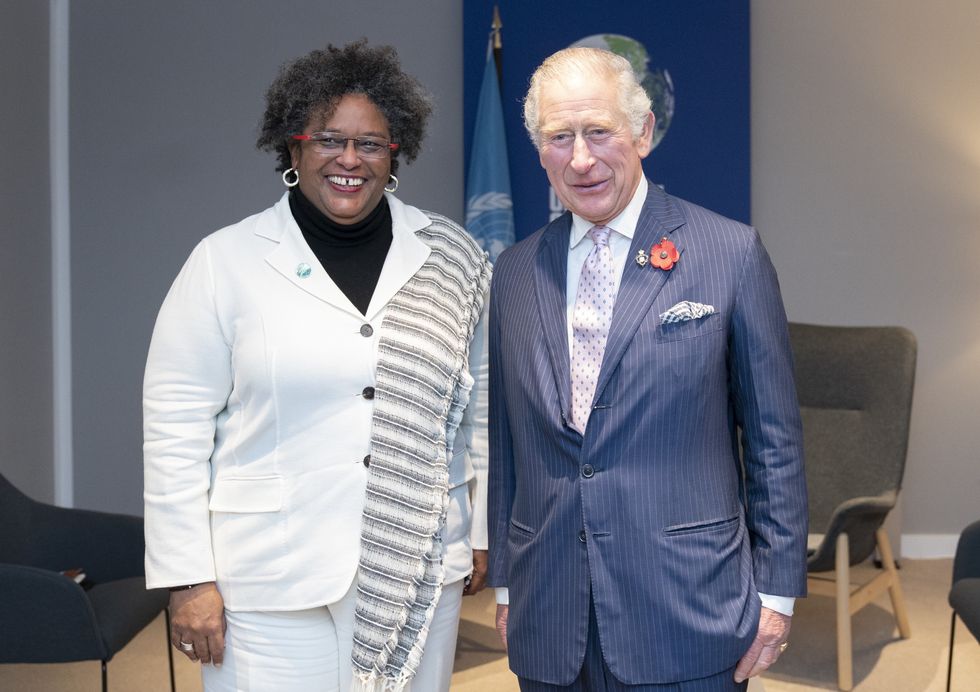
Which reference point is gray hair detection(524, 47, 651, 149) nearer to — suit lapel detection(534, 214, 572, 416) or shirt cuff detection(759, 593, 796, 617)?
suit lapel detection(534, 214, 572, 416)

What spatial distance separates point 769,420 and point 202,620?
1.06 meters

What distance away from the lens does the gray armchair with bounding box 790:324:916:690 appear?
13.6ft

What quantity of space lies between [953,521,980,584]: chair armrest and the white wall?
211 cm

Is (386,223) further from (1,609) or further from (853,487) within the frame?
(853,487)

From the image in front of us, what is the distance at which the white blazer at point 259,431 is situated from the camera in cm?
206

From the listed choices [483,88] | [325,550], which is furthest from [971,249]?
[325,550]

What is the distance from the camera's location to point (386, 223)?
2262 millimetres

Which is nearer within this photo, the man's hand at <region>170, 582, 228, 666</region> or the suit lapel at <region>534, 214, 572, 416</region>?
the suit lapel at <region>534, 214, 572, 416</region>

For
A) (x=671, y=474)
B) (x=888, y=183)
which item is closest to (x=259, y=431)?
(x=671, y=474)

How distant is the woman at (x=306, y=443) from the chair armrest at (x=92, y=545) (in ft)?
4.63

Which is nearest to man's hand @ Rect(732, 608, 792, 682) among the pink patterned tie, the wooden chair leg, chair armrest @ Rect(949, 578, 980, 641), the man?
the man

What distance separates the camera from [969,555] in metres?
3.34

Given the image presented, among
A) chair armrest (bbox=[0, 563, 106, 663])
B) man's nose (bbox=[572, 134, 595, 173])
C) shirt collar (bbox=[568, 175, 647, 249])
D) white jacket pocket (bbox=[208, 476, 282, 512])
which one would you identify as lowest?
chair armrest (bbox=[0, 563, 106, 663])

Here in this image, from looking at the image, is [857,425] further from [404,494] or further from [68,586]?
[68,586]
